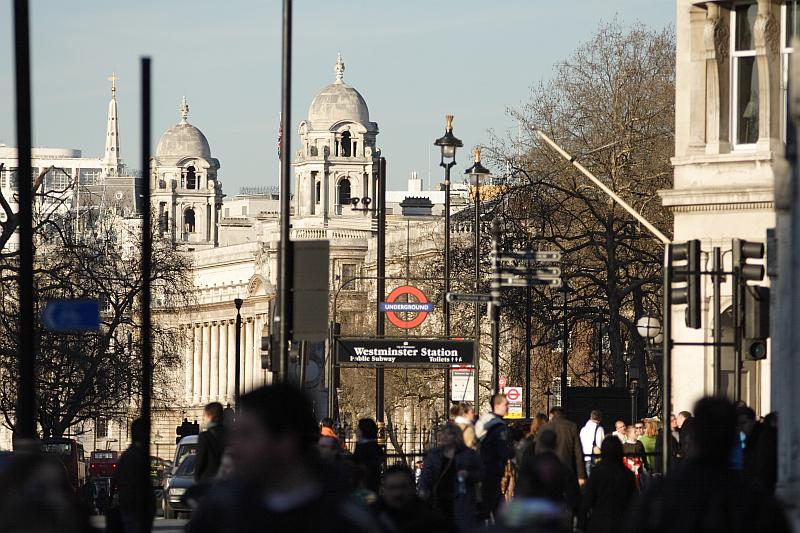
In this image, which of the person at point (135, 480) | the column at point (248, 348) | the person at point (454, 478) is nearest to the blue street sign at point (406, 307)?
the person at point (454, 478)

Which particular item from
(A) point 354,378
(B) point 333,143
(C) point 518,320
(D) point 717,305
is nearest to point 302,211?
(B) point 333,143

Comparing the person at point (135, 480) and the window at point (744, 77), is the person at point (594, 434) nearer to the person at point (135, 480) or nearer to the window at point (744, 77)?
the window at point (744, 77)

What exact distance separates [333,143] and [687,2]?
166m

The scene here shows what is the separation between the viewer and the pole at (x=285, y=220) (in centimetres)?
1806

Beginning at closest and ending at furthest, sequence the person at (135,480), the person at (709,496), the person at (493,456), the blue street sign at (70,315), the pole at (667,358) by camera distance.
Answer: the person at (709,496)
the person at (135,480)
the blue street sign at (70,315)
the pole at (667,358)
the person at (493,456)

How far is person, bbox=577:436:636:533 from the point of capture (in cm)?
1631

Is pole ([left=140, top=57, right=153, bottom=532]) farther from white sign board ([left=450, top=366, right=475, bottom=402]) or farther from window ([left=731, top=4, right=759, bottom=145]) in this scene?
white sign board ([left=450, top=366, right=475, bottom=402])

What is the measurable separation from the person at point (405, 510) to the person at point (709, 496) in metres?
1.85

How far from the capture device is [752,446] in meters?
19.9

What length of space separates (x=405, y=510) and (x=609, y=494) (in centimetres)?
561

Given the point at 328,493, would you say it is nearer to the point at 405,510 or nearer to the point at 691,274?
the point at 405,510

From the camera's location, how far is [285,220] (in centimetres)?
1973

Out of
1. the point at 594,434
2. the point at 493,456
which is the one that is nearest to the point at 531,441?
the point at 493,456

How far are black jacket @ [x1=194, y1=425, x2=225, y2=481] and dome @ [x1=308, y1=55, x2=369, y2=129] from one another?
17916cm
